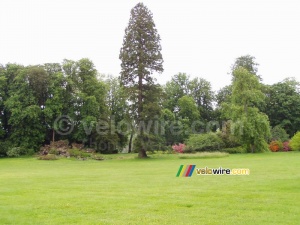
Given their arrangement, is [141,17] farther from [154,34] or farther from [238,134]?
[238,134]

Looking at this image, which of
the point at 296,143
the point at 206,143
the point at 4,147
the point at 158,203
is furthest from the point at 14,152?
the point at 296,143

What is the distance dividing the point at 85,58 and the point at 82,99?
658 centimetres

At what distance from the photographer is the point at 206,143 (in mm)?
44562

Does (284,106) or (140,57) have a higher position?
(140,57)

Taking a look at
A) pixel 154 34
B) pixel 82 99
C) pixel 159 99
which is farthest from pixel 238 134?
pixel 82 99

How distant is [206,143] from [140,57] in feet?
50.1

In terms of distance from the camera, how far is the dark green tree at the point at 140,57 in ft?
123

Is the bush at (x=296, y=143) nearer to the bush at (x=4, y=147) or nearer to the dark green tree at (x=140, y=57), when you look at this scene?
the dark green tree at (x=140, y=57)

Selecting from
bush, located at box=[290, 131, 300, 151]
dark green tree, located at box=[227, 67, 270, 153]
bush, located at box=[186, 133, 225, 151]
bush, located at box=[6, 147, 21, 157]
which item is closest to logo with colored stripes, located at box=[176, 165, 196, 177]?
dark green tree, located at box=[227, 67, 270, 153]

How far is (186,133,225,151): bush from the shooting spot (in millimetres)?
44566

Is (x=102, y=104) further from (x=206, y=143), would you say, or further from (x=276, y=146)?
(x=276, y=146)

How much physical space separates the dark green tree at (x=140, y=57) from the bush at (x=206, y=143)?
970cm

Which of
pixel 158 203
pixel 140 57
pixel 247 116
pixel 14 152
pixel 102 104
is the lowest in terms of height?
pixel 158 203

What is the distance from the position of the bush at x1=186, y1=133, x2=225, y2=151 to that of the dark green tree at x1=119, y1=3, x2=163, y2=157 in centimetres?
970
